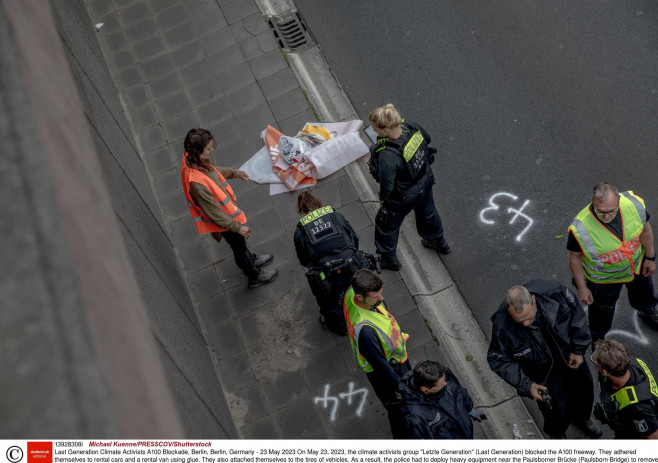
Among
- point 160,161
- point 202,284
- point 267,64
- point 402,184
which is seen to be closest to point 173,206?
point 160,161

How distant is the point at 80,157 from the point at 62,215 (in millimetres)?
919

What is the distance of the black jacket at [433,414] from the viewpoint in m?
4.20

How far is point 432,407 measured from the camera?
428cm

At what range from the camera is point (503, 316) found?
4.60 m

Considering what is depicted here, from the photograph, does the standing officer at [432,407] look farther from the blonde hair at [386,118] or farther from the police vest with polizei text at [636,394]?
the blonde hair at [386,118]

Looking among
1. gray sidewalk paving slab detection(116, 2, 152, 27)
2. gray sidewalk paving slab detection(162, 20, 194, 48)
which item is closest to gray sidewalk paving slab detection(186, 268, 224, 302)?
gray sidewalk paving slab detection(162, 20, 194, 48)

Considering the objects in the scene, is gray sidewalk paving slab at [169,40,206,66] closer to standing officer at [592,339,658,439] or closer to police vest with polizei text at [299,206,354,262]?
police vest with polizei text at [299,206,354,262]

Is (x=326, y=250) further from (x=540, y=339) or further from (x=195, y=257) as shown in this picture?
(x=195, y=257)

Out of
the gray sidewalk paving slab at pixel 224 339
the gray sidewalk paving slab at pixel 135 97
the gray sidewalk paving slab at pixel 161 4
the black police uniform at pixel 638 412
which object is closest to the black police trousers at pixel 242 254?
the gray sidewalk paving slab at pixel 224 339

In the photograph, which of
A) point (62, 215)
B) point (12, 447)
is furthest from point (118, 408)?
point (62, 215)

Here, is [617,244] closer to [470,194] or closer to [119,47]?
[470,194]

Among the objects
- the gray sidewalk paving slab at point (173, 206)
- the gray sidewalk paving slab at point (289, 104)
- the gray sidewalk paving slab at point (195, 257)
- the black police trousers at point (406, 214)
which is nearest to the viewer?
the black police trousers at point (406, 214)

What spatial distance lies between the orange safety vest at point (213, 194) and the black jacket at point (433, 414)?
2.34 m

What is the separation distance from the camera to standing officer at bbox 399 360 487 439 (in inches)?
165
